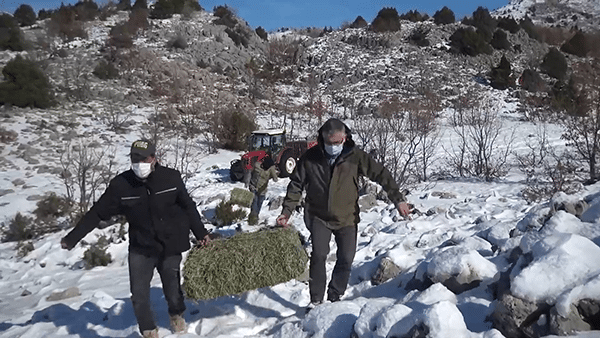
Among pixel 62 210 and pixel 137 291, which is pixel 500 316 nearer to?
pixel 137 291

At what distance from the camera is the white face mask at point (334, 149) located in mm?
3285

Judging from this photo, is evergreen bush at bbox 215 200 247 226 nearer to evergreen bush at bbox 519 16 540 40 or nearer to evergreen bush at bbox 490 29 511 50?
evergreen bush at bbox 490 29 511 50

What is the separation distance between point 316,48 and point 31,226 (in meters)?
28.9

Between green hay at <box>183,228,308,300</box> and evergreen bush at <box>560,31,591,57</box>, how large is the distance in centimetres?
3557

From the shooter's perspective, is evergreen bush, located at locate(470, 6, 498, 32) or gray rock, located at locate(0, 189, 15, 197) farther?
evergreen bush, located at locate(470, 6, 498, 32)

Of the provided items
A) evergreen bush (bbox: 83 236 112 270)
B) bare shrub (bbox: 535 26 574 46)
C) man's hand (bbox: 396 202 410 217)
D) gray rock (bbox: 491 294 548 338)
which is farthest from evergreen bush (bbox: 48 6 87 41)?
bare shrub (bbox: 535 26 574 46)

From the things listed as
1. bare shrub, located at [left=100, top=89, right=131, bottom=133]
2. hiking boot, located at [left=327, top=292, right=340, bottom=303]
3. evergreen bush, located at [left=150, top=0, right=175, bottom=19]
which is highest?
evergreen bush, located at [left=150, top=0, right=175, bottom=19]

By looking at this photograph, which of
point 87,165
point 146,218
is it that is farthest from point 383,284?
point 87,165

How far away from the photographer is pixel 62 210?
9.64 metres

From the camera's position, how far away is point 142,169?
10.2 feet

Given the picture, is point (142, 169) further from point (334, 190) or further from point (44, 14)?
point (44, 14)

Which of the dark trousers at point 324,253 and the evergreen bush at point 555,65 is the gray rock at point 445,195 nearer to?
the dark trousers at point 324,253

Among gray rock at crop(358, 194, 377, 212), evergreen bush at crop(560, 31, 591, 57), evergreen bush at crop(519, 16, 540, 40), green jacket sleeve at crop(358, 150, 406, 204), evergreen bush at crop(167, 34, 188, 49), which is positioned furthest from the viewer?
evergreen bush at crop(519, 16, 540, 40)

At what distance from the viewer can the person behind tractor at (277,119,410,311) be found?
3.29m
